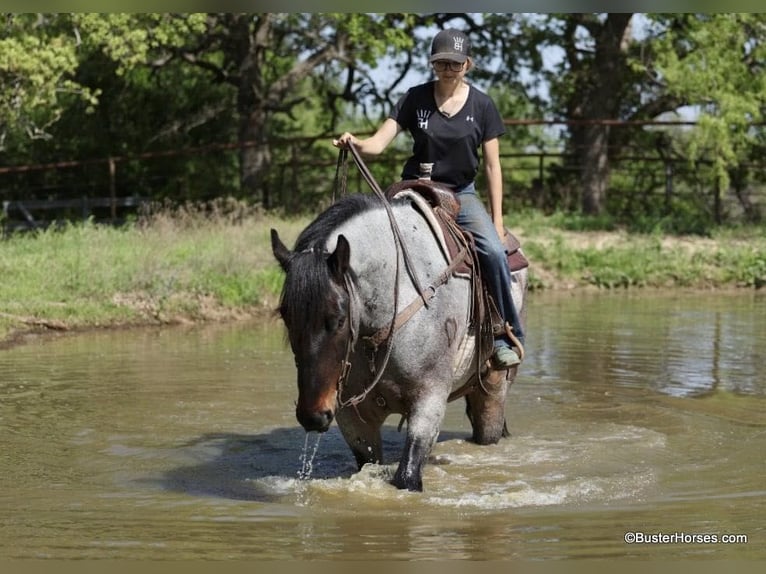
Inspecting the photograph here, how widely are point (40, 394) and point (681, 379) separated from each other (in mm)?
6115

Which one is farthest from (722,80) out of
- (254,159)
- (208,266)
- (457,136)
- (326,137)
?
(457,136)

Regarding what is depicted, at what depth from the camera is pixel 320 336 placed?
6324 mm

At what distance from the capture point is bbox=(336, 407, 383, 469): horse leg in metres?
7.30

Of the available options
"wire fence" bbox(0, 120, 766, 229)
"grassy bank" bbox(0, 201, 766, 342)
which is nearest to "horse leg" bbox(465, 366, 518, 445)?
"grassy bank" bbox(0, 201, 766, 342)

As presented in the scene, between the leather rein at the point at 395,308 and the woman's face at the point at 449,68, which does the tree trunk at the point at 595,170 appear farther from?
the leather rein at the point at 395,308

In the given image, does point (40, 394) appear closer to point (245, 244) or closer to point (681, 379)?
point (681, 379)

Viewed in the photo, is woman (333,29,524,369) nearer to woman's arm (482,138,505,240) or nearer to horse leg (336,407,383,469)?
woman's arm (482,138,505,240)

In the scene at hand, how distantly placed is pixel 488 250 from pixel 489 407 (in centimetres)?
174

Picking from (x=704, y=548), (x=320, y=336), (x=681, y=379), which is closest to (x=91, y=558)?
(x=320, y=336)

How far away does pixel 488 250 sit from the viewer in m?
7.52

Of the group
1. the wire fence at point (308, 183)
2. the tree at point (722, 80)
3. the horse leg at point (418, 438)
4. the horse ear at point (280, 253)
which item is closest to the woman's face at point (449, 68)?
the horse ear at point (280, 253)

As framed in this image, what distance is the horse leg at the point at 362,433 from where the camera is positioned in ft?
24.0

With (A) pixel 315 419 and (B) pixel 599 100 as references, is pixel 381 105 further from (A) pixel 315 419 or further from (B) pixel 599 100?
(A) pixel 315 419

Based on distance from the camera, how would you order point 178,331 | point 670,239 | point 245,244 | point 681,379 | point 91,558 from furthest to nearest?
point 670,239 → point 245,244 → point 178,331 → point 681,379 → point 91,558
